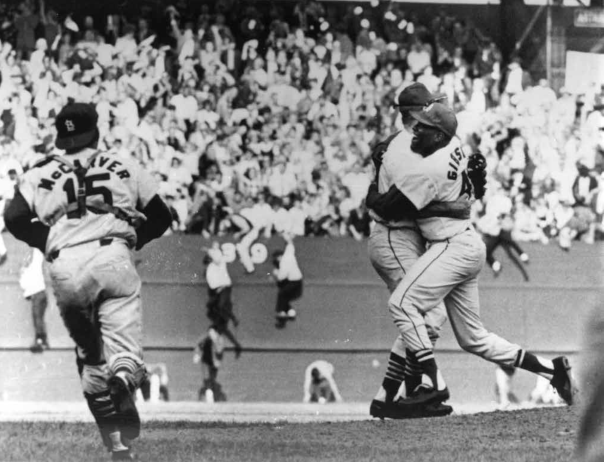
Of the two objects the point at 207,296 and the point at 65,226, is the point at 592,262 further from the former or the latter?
the point at 65,226

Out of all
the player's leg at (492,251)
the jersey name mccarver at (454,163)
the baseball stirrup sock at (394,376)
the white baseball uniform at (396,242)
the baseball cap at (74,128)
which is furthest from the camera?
the player's leg at (492,251)

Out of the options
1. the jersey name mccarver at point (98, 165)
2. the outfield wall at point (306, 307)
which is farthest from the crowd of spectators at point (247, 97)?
the jersey name mccarver at point (98, 165)

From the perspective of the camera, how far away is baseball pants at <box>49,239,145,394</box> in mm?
5871

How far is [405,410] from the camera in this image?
718 centimetres

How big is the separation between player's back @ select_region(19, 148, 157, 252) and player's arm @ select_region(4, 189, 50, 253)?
→ 0.17 feet

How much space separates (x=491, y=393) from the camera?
11.6m

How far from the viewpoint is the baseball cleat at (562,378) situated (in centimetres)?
713

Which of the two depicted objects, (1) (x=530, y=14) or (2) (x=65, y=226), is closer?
(2) (x=65, y=226)

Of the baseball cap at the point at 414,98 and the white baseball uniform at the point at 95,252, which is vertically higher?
the baseball cap at the point at 414,98

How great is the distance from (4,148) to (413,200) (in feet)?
18.2

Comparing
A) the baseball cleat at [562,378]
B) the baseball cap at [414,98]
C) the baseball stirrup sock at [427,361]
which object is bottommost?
the baseball cleat at [562,378]

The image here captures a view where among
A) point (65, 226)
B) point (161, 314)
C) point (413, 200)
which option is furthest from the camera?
point (161, 314)

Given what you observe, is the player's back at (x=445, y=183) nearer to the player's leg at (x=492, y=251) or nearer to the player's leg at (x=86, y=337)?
the player's leg at (x=86, y=337)

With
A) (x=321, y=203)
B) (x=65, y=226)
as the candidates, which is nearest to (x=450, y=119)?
(x=65, y=226)
